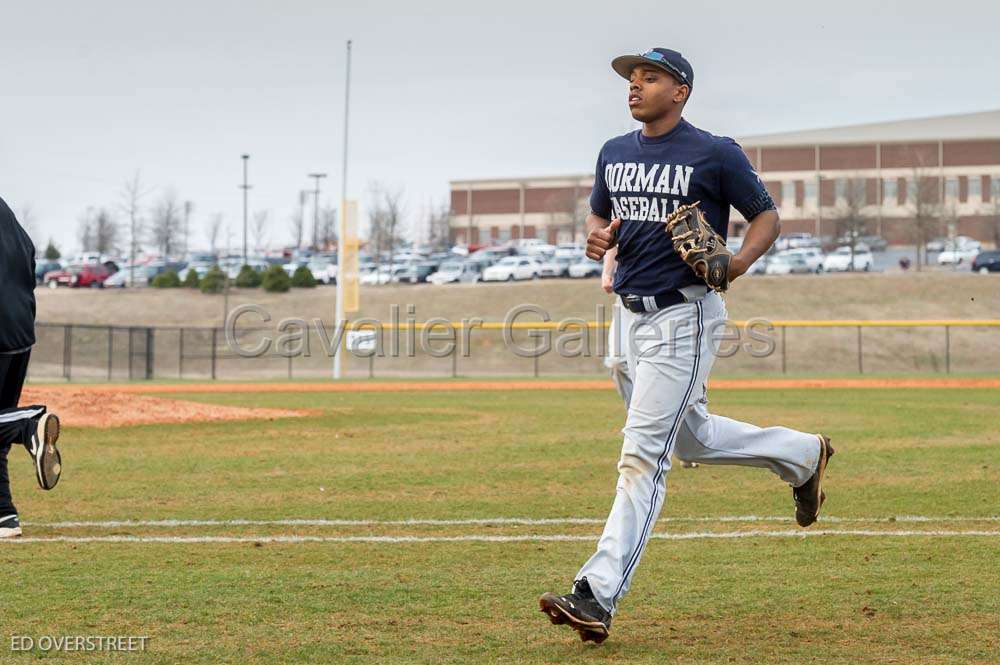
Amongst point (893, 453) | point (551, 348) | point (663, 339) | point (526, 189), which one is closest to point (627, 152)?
point (663, 339)

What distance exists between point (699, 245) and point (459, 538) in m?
3.04

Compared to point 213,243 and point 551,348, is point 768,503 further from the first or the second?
point 213,243

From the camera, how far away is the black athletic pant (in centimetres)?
759

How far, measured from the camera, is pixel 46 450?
24.3 feet

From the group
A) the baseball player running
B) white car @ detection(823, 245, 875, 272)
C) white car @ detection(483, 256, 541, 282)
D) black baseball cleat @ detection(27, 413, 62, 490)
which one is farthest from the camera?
white car @ detection(823, 245, 875, 272)

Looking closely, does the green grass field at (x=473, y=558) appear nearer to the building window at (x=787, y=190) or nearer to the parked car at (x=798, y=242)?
the parked car at (x=798, y=242)

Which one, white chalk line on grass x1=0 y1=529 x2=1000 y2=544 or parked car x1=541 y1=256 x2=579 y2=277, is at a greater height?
parked car x1=541 y1=256 x2=579 y2=277

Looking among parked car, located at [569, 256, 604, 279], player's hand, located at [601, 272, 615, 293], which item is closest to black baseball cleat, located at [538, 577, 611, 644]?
player's hand, located at [601, 272, 615, 293]

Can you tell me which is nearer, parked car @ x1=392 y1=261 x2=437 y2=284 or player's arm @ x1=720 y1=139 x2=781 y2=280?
player's arm @ x1=720 y1=139 x2=781 y2=280

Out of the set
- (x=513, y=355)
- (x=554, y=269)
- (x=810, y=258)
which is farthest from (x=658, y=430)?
(x=810, y=258)

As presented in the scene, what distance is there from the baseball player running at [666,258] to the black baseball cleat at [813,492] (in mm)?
533

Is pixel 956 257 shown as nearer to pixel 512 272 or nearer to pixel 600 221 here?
pixel 512 272

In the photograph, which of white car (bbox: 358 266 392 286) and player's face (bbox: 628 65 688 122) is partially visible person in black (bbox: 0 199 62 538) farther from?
white car (bbox: 358 266 392 286)

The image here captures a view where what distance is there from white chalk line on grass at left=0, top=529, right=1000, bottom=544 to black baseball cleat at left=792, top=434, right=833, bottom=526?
1.40 m
